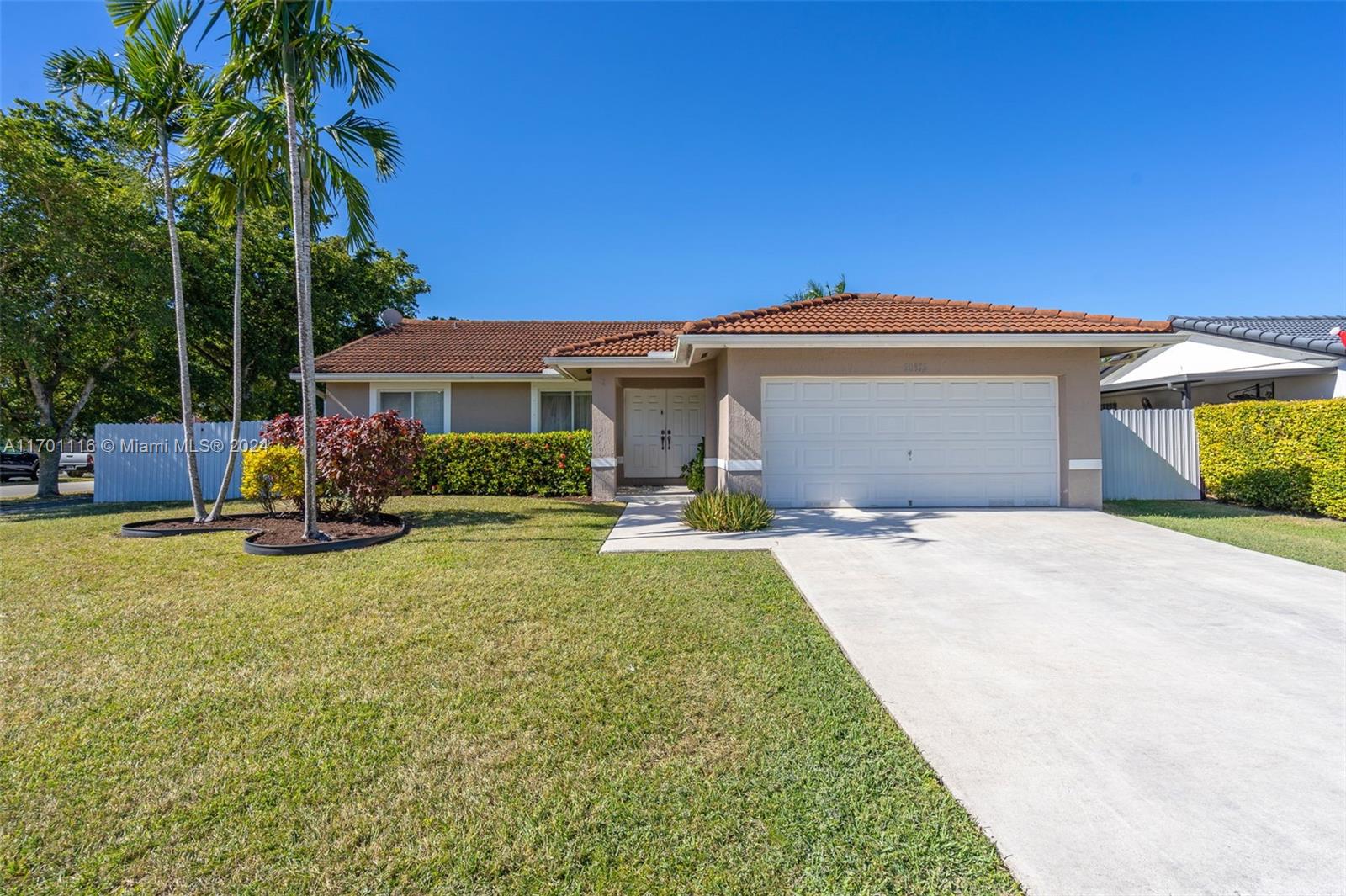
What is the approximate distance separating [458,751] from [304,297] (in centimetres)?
717

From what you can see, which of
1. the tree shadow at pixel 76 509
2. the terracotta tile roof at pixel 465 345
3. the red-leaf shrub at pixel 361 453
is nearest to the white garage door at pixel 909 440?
the red-leaf shrub at pixel 361 453

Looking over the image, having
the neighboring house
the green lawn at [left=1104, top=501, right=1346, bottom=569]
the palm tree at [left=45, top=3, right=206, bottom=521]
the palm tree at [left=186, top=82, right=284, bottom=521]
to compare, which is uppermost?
the palm tree at [left=45, top=3, right=206, bottom=521]

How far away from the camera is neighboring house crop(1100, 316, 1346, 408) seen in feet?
42.0

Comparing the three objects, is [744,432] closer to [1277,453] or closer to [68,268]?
[1277,453]

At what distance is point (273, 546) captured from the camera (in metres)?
7.54

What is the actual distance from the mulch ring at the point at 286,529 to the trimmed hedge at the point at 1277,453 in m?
15.3

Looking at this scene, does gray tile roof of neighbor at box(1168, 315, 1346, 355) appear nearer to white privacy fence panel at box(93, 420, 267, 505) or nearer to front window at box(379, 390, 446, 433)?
front window at box(379, 390, 446, 433)

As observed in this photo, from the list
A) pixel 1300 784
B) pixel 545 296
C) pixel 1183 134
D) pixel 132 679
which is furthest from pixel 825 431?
pixel 545 296

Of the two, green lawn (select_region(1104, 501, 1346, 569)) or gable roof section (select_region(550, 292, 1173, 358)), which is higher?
gable roof section (select_region(550, 292, 1173, 358))

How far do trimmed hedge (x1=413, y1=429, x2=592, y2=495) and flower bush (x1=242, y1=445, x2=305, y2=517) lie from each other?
382cm

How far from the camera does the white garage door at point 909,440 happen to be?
10852 millimetres

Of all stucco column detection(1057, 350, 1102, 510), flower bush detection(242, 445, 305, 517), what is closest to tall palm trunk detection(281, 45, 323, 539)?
flower bush detection(242, 445, 305, 517)

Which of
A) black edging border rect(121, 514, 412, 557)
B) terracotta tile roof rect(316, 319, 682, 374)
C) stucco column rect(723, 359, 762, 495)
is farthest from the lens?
terracotta tile roof rect(316, 319, 682, 374)

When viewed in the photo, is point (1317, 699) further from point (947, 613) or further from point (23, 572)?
point (23, 572)
